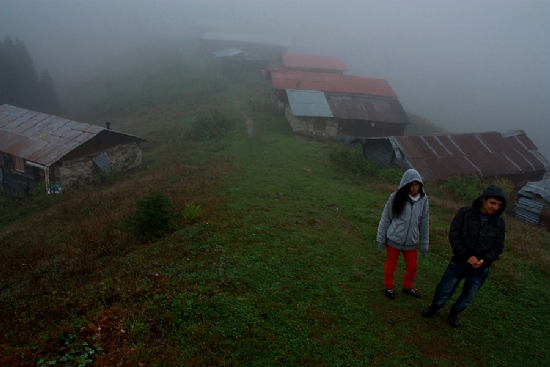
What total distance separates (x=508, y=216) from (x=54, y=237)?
16.9 m

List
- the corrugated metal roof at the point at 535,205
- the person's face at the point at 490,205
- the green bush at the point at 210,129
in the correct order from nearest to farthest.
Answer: the person's face at the point at 490,205 < the corrugated metal roof at the point at 535,205 < the green bush at the point at 210,129

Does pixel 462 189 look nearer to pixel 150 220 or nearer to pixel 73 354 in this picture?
pixel 150 220

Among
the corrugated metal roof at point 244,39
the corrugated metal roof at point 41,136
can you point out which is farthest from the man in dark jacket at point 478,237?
the corrugated metal roof at point 244,39

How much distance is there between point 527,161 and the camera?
1947cm

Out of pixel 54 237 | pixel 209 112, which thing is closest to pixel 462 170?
pixel 54 237

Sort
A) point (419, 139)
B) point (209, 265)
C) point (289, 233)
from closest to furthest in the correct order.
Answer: point (209, 265) → point (289, 233) → point (419, 139)

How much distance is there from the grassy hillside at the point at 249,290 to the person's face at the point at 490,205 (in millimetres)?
1932

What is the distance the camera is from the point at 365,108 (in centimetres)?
2944

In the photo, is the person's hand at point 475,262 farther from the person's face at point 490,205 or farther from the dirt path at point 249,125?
A: the dirt path at point 249,125

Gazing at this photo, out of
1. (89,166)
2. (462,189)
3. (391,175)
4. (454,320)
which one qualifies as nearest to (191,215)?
(454,320)

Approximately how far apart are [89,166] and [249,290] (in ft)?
56.9

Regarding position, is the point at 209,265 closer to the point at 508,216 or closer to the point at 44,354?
the point at 44,354

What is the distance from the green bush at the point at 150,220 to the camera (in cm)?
822

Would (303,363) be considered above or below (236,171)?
above
